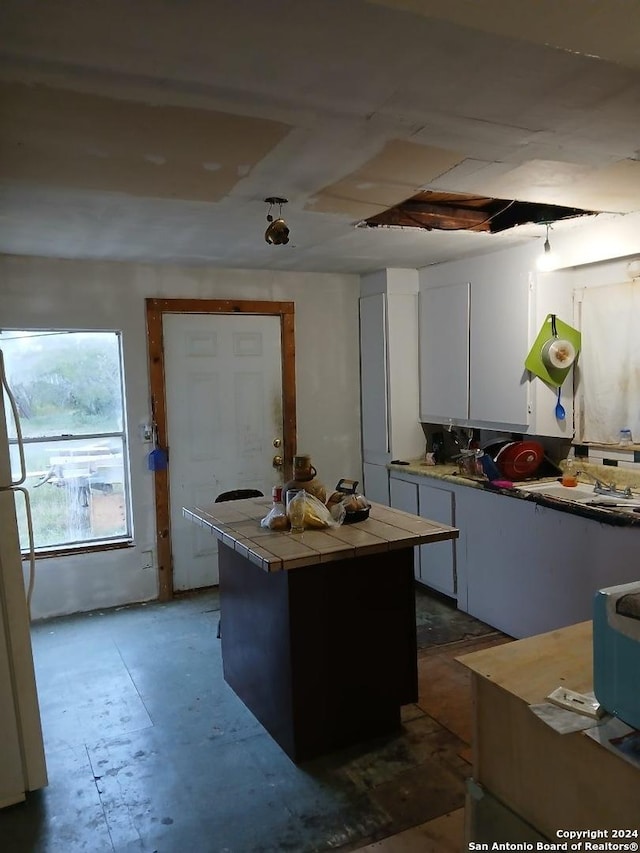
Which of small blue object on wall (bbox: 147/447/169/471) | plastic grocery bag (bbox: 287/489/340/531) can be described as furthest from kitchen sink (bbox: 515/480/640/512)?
small blue object on wall (bbox: 147/447/169/471)

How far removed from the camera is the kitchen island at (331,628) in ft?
8.13

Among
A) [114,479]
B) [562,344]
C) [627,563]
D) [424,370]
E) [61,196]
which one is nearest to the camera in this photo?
[61,196]

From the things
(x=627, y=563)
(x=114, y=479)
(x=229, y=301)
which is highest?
(x=229, y=301)

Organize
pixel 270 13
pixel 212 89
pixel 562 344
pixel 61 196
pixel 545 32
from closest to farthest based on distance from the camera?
pixel 270 13
pixel 545 32
pixel 212 89
pixel 61 196
pixel 562 344

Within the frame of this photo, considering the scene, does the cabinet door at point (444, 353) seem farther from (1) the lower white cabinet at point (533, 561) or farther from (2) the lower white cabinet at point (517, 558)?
(1) the lower white cabinet at point (533, 561)

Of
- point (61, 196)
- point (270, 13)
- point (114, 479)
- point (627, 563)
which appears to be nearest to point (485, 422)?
point (627, 563)

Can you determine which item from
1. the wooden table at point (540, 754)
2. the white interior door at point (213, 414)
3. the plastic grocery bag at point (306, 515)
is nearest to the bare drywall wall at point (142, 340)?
the white interior door at point (213, 414)

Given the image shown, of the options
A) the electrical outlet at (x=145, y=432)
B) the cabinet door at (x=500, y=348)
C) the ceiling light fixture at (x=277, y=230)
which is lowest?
the electrical outlet at (x=145, y=432)

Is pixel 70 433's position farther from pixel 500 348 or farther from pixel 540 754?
pixel 540 754

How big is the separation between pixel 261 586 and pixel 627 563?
5.64ft

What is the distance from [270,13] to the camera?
1312mm

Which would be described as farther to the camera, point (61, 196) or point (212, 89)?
point (61, 196)

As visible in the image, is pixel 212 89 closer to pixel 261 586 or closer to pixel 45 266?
pixel 261 586

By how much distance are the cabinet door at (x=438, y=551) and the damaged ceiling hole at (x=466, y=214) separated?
66.1 inches
